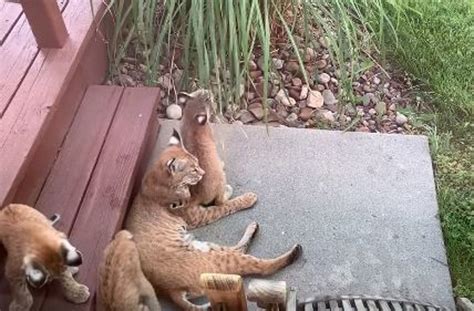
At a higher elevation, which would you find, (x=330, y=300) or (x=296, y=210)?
(x=330, y=300)

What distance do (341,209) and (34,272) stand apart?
4.50 feet

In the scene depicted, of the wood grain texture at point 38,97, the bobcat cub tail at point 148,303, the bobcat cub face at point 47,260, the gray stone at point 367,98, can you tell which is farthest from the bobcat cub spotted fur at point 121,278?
the gray stone at point 367,98

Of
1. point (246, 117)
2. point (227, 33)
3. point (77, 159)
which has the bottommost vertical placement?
point (246, 117)

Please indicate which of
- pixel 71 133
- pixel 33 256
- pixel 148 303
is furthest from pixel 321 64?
pixel 33 256

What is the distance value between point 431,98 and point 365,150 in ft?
1.95

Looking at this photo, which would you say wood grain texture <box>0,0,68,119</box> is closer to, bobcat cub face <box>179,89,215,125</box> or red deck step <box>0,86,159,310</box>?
red deck step <box>0,86,159,310</box>

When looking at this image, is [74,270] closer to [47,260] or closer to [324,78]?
[47,260]

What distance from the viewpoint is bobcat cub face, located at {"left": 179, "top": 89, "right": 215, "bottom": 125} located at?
2.63 m

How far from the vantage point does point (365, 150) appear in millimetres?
2996

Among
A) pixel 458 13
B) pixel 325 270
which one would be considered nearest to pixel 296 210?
pixel 325 270

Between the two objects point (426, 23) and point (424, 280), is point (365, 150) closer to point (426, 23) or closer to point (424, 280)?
point (424, 280)

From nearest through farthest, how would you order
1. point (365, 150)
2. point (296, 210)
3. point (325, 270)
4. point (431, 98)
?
point (325, 270) < point (296, 210) < point (365, 150) < point (431, 98)

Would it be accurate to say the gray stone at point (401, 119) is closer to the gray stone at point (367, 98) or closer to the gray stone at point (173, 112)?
the gray stone at point (367, 98)

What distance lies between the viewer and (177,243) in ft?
7.92
